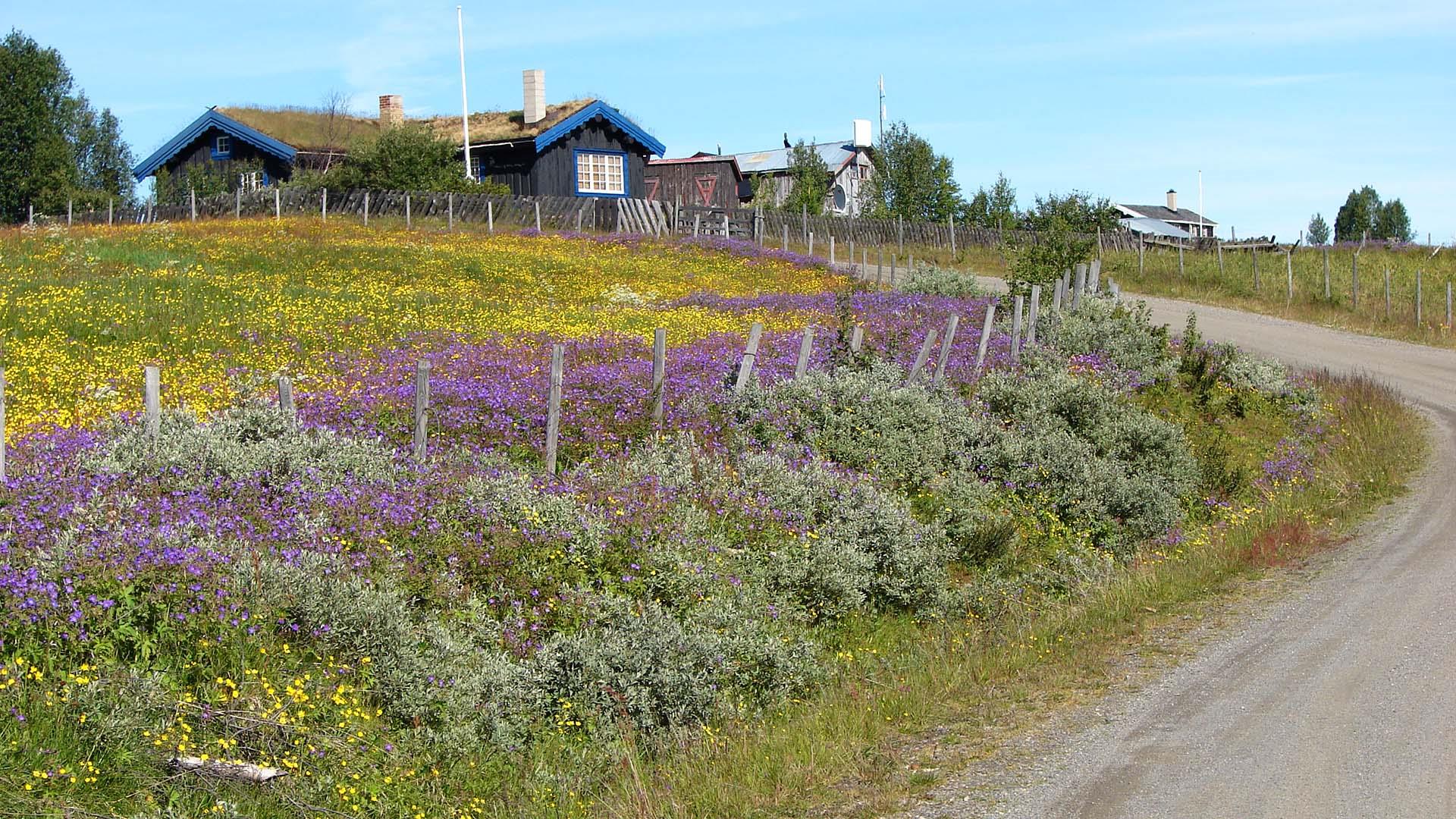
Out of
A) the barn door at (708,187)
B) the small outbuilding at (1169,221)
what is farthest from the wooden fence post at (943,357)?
the small outbuilding at (1169,221)

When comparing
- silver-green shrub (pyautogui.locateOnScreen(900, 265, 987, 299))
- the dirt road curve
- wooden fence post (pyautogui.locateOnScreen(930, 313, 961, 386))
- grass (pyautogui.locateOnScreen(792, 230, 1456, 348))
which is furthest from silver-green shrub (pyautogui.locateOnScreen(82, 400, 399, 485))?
grass (pyautogui.locateOnScreen(792, 230, 1456, 348))

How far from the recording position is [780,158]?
89.4 m

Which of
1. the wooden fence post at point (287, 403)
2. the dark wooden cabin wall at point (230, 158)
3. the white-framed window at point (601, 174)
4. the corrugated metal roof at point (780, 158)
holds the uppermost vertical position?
the corrugated metal roof at point (780, 158)

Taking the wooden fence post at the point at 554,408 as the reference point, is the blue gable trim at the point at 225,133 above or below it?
above

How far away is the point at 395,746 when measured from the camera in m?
7.95

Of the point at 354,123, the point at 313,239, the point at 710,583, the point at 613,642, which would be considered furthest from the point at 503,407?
the point at 354,123

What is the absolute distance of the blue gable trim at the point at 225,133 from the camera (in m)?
52.8

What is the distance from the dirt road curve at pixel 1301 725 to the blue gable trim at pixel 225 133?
1936 inches

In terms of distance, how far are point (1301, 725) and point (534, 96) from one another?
4822cm

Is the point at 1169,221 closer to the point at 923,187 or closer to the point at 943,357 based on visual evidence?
the point at 923,187

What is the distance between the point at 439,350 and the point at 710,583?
10.4 m

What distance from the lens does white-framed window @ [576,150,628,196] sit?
177 feet

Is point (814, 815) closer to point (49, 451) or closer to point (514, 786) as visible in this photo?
point (514, 786)

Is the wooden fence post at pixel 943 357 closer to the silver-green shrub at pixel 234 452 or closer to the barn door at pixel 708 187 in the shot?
the silver-green shrub at pixel 234 452
